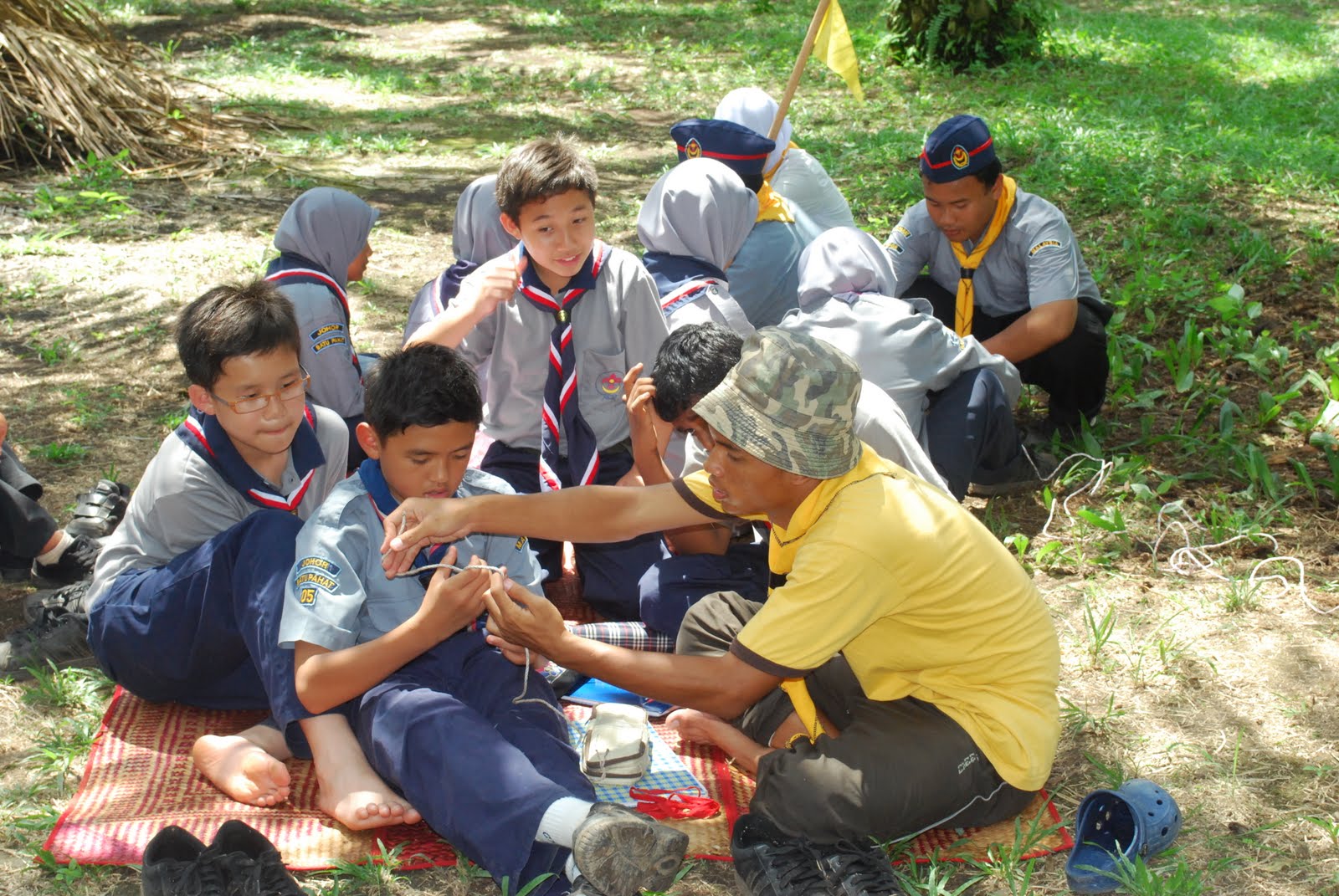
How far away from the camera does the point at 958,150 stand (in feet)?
15.8

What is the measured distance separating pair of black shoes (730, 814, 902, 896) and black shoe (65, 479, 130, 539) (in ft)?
8.35

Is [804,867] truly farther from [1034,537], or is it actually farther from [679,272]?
[679,272]

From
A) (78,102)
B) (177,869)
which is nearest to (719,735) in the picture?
(177,869)

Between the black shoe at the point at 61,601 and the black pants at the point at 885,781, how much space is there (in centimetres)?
208

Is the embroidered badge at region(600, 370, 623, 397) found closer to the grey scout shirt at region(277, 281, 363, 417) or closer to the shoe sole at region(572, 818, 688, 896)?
the grey scout shirt at region(277, 281, 363, 417)

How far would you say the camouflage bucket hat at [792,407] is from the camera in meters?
2.62

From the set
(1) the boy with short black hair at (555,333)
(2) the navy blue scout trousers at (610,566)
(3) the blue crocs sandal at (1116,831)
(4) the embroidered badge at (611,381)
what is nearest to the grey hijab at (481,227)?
(1) the boy with short black hair at (555,333)

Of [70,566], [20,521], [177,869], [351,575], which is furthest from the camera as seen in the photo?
[70,566]

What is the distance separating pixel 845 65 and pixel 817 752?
404 cm

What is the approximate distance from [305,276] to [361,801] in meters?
2.21

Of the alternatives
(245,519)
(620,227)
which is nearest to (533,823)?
(245,519)

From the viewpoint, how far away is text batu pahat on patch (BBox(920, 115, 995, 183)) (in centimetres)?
479

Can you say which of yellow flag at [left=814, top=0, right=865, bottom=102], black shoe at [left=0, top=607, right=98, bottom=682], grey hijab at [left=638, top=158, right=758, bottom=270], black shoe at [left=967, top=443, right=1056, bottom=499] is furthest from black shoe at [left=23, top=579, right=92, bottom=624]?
yellow flag at [left=814, top=0, right=865, bottom=102]

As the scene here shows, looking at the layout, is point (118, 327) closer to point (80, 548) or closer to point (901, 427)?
point (80, 548)
